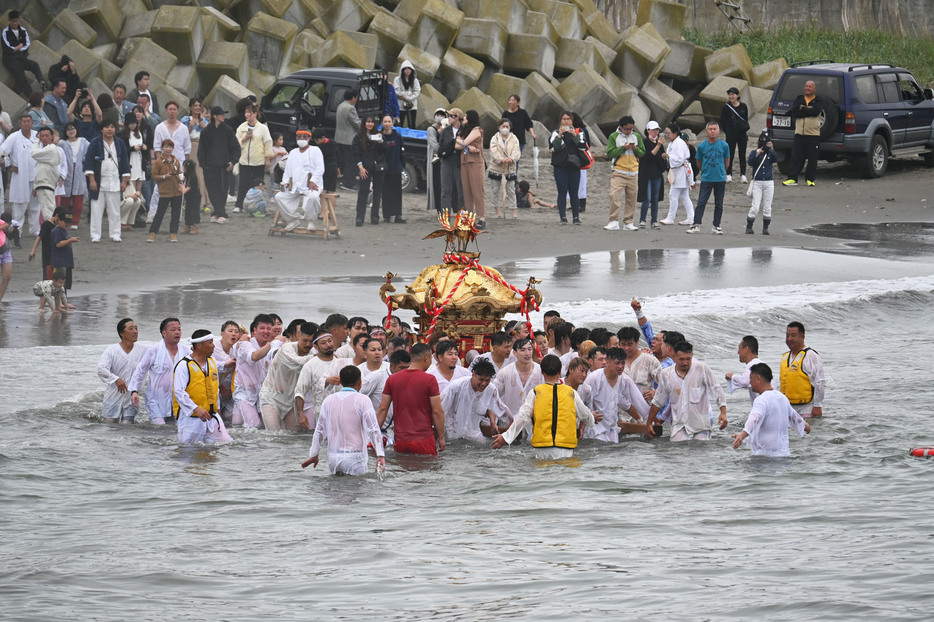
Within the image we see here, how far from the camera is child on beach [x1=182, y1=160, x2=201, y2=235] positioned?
2053cm

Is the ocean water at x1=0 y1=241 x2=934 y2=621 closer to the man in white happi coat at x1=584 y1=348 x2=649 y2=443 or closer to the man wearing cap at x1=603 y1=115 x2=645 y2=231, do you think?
the man in white happi coat at x1=584 y1=348 x2=649 y2=443

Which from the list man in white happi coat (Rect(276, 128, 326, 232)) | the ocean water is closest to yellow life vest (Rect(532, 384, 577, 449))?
the ocean water

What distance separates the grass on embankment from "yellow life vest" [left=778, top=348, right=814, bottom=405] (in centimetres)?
2335

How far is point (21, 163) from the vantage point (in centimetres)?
1941

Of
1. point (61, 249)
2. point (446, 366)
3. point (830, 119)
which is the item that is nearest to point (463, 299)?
point (446, 366)

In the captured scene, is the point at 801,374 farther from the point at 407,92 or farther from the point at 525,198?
the point at 407,92

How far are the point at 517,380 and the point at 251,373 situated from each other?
253 centimetres

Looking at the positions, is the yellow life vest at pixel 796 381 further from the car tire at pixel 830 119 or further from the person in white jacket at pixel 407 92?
the car tire at pixel 830 119

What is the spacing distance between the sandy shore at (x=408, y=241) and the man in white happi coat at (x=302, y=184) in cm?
39

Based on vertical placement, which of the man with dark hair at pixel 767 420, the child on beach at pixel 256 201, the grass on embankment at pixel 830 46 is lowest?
the man with dark hair at pixel 767 420

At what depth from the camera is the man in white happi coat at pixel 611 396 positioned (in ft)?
37.3

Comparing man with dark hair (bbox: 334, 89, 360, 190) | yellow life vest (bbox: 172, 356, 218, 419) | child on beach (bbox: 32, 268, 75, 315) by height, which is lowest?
yellow life vest (bbox: 172, 356, 218, 419)

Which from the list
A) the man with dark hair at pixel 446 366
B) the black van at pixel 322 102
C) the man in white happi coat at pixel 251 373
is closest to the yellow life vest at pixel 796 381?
the man with dark hair at pixel 446 366

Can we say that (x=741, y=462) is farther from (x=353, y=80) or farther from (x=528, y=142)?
(x=528, y=142)
